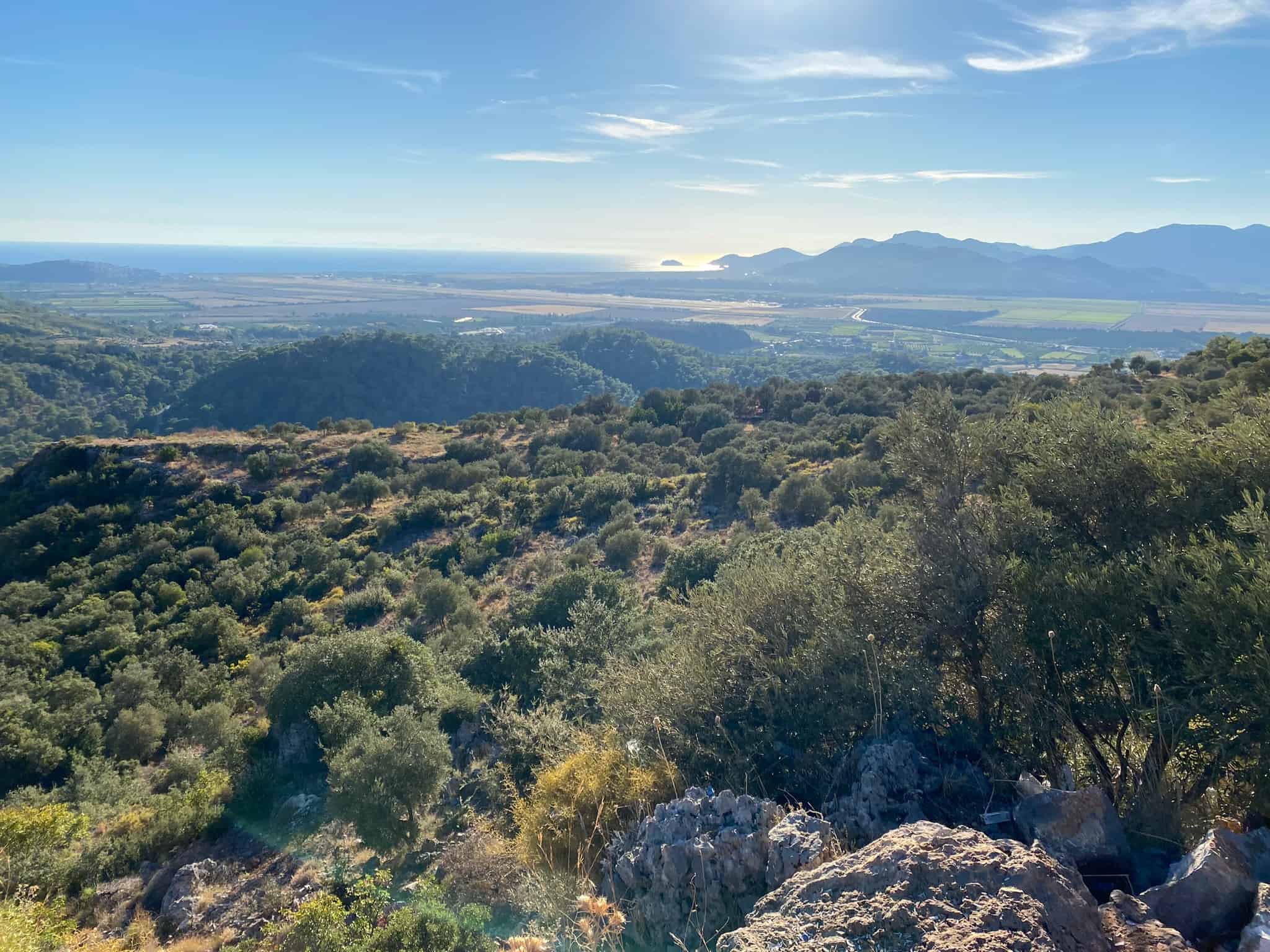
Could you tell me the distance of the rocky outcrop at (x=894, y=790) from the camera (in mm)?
4879

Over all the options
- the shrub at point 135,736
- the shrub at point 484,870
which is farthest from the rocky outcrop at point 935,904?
the shrub at point 135,736

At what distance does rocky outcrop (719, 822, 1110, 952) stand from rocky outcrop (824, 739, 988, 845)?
1.05m

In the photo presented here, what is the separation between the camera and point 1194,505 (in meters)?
5.54

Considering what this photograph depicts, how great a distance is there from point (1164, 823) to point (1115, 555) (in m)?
2.05

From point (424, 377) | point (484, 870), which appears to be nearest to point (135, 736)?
point (484, 870)

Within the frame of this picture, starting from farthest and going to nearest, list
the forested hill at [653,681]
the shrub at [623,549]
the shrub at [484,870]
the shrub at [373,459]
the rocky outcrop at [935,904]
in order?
the shrub at [373,459] < the shrub at [623,549] < the shrub at [484,870] < the forested hill at [653,681] < the rocky outcrop at [935,904]

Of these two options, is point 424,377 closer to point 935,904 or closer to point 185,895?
point 185,895

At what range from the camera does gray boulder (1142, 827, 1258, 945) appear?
11.5 feet

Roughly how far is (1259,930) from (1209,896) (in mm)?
316

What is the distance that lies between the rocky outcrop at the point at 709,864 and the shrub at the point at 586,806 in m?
0.76

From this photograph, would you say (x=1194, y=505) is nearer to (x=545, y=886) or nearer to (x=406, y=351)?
(x=545, y=886)

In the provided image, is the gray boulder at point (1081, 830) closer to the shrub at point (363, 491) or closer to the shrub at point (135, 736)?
the shrub at point (135, 736)

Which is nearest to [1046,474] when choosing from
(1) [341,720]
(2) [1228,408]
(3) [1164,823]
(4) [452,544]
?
(3) [1164,823]

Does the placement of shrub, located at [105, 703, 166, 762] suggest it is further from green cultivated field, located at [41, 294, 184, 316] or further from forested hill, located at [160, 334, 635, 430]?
green cultivated field, located at [41, 294, 184, 316]
